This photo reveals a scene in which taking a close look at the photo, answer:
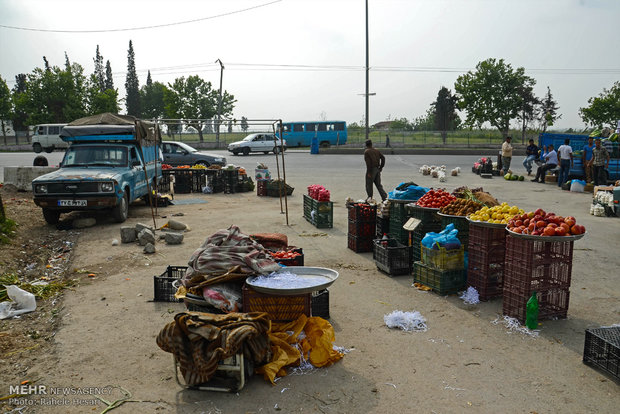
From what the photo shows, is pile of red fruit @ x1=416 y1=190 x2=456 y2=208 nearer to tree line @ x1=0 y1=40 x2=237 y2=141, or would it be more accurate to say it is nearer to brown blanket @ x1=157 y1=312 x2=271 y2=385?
brown blanket @ x1=157 y1=312 x2=271 y2=385

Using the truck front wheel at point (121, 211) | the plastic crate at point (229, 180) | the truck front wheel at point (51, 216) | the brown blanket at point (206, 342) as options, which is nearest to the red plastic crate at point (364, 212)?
the brown blanket at point (206, 342)

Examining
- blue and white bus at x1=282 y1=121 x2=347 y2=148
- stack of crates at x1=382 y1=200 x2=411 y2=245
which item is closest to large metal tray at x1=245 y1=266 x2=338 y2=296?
stack of crates at x1=382 y1=200 x2=411 y2=245

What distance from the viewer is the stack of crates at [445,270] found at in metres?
6.57

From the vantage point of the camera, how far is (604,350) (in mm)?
4430

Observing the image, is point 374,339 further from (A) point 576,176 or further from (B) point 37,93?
(B) point 37,93

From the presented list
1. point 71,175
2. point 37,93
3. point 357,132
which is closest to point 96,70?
point 37,93

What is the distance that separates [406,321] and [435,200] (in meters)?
2.69

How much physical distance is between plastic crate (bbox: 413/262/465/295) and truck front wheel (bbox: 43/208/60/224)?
9183 mm

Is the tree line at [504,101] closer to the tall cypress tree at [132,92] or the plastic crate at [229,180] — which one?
the plastic crate at [229,180]

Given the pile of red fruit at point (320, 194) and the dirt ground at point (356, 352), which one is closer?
the dirt ground at point (356, 352)

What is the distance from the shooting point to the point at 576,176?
66.1 ft

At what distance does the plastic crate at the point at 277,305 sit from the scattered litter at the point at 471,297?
2513 millimetres

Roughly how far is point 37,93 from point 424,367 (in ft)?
203

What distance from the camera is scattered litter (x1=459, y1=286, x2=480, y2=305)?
6293 millimetres
